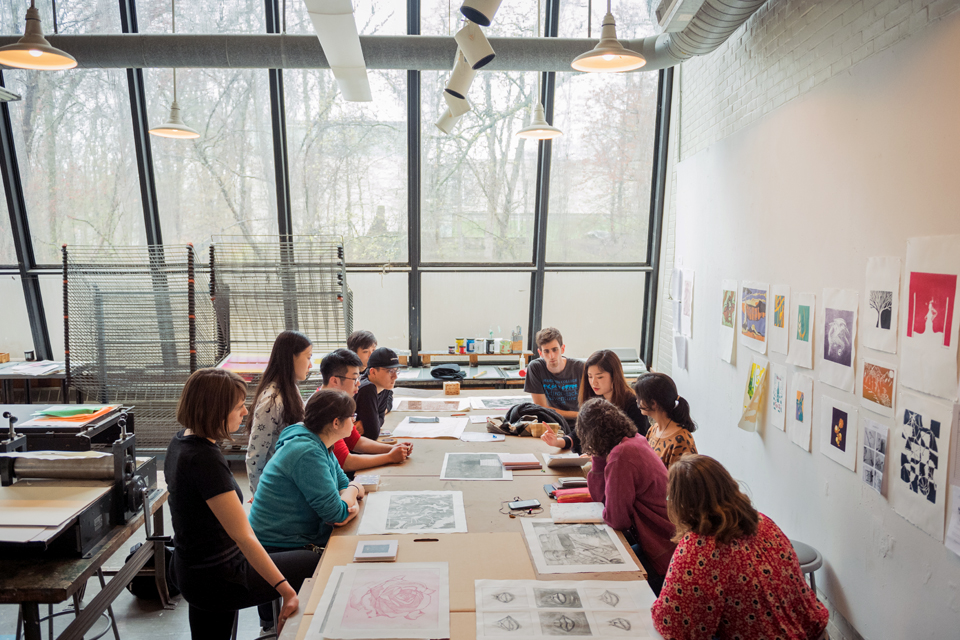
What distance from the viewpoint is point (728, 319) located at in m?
4.22

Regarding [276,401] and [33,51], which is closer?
[276,401]

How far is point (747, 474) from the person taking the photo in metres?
4.00

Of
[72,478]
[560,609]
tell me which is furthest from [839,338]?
[72,478]

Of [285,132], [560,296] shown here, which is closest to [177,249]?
[285,132]

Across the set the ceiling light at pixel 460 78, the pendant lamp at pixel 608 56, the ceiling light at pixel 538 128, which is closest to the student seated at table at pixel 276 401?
the ceiling light at pixel 460 78

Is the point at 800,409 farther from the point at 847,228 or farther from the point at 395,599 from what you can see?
the point at 395,599

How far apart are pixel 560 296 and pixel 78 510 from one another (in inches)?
192

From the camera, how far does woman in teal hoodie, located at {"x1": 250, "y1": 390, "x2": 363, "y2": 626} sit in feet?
7.76

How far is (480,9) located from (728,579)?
2.30 meters

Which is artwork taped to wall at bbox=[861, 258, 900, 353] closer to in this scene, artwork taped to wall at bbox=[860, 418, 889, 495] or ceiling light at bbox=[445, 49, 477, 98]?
artwork taped to wall at bbox=[860, 418, 889, 495]

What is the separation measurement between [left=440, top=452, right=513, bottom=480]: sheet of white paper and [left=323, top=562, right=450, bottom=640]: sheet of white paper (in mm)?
851

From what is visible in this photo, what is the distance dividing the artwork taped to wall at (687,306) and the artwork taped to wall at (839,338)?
1969mm

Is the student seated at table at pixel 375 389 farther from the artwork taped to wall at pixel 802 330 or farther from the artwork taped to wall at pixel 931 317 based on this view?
the artwork taped to wall at pixel 931 317

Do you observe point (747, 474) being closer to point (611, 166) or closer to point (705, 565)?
point (705, 565)
